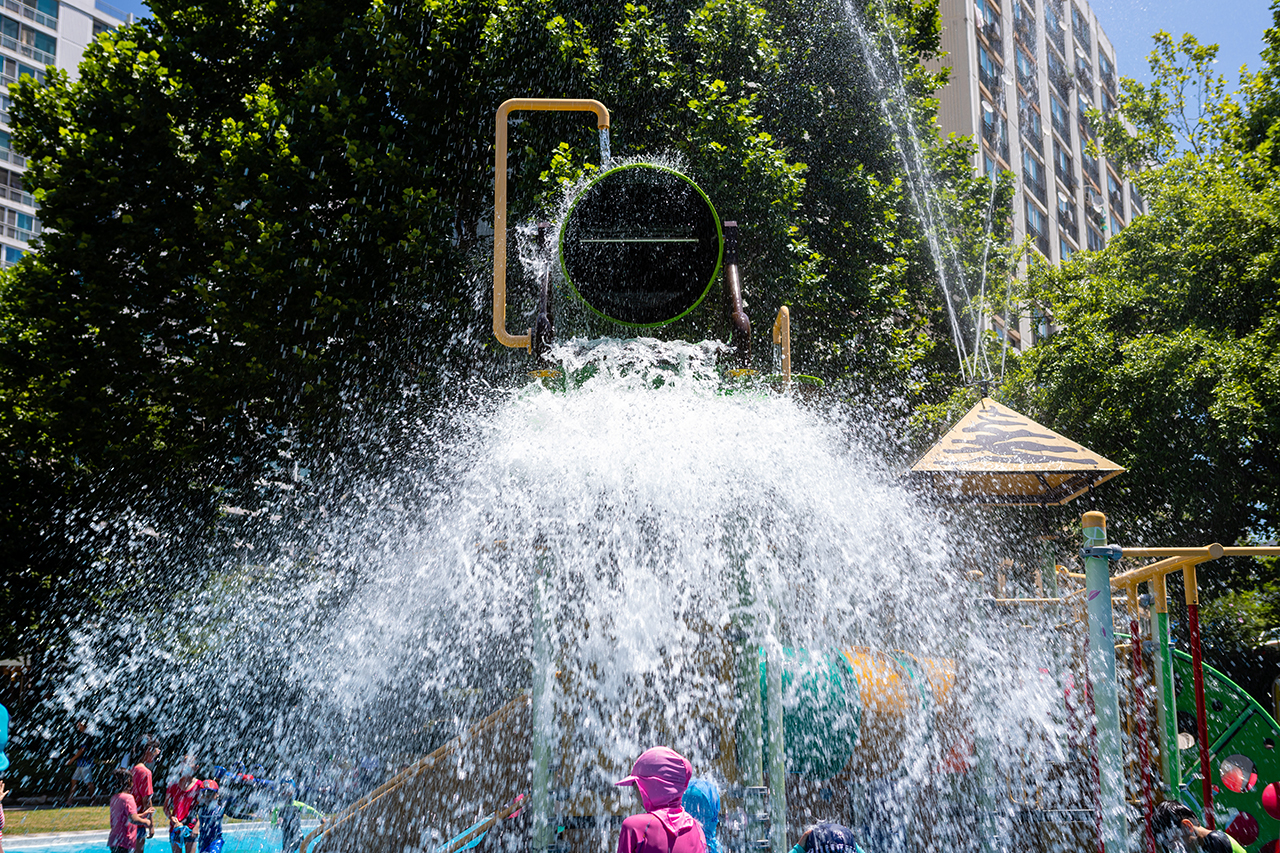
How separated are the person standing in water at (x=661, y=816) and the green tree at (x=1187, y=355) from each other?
46.2 ft

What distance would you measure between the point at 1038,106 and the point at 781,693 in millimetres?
43831

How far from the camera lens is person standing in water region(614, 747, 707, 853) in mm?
3557

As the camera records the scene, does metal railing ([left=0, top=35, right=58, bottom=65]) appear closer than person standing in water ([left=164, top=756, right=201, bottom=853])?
No

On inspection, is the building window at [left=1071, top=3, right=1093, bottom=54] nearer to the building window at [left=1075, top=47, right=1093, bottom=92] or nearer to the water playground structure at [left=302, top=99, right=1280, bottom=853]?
the building window at [left=1075, top=47, right=1093, bottom=92]

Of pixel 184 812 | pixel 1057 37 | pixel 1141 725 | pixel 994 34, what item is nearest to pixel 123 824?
pixel 184 812

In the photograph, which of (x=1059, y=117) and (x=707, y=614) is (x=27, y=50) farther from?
(x=707, y=614)

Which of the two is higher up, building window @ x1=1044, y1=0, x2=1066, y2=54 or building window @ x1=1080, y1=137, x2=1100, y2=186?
building window @ x1=1044, y1=0, x2=1066, y2=54

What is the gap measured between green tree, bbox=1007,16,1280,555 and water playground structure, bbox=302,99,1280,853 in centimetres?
1072

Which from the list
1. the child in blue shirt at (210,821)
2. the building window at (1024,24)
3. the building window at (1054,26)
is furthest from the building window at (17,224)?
the building window at (1054,26)

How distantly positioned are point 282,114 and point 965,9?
3007cm

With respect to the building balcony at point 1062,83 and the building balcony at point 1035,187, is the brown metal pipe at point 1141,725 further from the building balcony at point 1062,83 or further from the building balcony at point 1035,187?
the building balcony at point 1062,83

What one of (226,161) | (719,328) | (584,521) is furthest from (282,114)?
(584,521)

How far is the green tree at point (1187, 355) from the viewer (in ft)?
49.4

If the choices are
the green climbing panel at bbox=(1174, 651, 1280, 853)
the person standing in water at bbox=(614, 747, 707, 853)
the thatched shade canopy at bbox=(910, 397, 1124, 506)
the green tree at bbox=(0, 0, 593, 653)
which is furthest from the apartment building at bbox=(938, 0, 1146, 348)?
the person standing in water at bbox=(614, 747, 707, 853)
